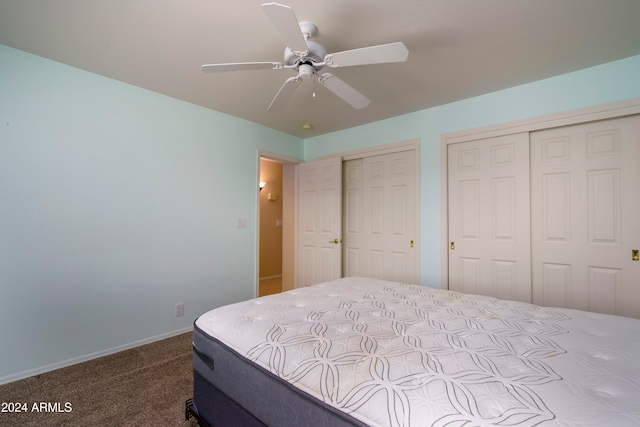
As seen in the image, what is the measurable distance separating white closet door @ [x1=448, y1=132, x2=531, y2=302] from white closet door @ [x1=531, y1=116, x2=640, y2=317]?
0.32 feet

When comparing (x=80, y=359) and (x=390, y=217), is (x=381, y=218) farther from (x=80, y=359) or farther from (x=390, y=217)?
(x=80, y=359)

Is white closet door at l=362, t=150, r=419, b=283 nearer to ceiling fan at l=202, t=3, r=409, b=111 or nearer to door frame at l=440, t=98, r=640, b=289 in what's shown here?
door frame at l=440, t=98, r=640, b=289

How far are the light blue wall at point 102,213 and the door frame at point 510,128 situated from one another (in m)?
2.28

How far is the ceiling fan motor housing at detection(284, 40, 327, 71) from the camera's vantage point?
1645mm

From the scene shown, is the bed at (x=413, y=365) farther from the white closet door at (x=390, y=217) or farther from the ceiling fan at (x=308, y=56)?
the white closet door at (x=390, y=217)

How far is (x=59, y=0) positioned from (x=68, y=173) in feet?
3.97

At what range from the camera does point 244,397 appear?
3.77ft

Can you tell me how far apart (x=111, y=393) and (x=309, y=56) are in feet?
8.14

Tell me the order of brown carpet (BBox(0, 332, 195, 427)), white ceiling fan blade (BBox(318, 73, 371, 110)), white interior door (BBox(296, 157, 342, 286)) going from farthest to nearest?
white interior door (BBox(296, 157, 342, 286)) → white ceiling fan blade (BBox(318, 73, 371, 110)) → brown carpet (BBox(0, 332, 195, 427))

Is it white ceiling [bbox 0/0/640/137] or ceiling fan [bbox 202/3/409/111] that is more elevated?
white ceiling [bbox 0/0/640/137]

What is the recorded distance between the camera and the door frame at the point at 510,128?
215 centimetres

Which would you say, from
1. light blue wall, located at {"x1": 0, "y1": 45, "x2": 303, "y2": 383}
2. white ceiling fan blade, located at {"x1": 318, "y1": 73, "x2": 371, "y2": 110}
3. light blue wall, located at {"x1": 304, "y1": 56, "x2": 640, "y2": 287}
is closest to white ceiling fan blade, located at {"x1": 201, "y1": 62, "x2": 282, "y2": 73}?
white ceiling fan blade, located at {"x1": 318, "y1": 73, "x2": 371, "y2": 110}

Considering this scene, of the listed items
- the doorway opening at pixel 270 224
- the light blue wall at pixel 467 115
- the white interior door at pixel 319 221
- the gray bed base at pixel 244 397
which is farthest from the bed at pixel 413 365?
the doorway opening at pixel 270 224

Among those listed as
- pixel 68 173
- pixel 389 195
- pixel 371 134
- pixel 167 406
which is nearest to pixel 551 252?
pixel 389 195
